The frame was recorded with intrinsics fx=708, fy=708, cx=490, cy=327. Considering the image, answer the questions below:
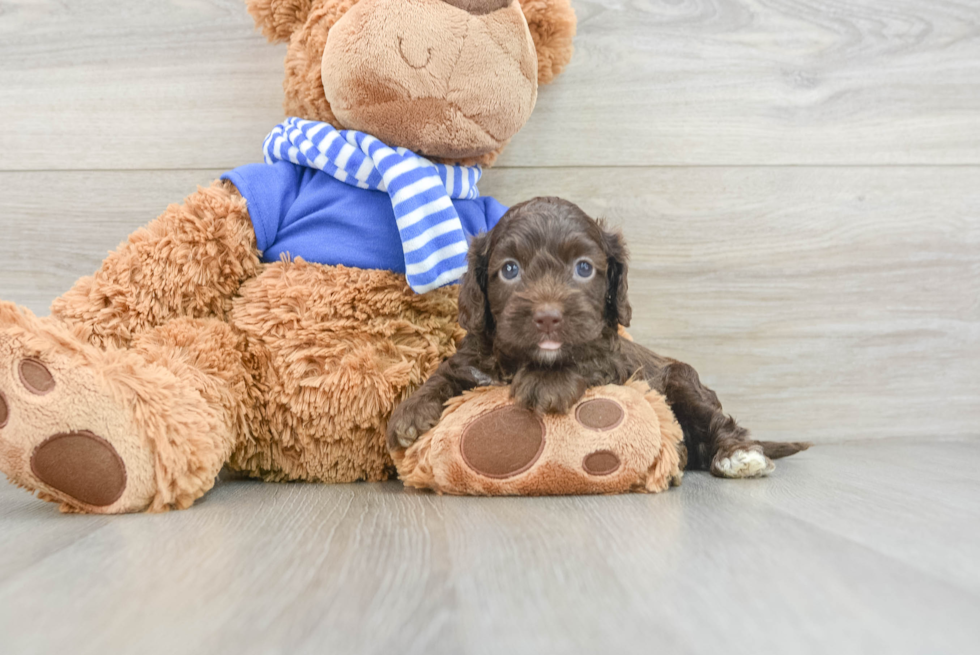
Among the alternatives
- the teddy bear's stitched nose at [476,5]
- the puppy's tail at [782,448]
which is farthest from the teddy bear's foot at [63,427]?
the puppy's tail at [782,448]

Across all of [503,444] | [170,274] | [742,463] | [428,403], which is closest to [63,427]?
[170,274]

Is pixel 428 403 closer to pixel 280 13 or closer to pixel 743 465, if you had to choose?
pixel 743 465

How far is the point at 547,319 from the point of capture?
4.49 ft

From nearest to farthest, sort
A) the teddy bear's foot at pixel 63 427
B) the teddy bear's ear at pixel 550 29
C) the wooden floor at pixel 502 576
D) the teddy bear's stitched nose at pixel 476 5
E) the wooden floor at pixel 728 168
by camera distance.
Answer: the wooden floor at pixel 502 576
the teddy bear's foot at pixel 63 427
the teddy bear's stitched nose at pixel 476 5
the teddy bear's ear at pixel 550 29
the wooden floor at pixel 728 168

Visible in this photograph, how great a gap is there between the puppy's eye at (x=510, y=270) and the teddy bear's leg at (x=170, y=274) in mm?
639

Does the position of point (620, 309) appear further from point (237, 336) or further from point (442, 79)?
point (237, 336)

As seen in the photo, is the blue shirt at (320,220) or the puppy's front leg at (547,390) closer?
the puppy's front leg at (547,390)

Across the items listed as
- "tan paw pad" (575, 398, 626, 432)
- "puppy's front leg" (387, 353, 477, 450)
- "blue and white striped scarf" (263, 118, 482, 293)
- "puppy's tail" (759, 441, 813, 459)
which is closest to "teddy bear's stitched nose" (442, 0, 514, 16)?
"blue and white striped scarf" (263, 118, 482, 293)

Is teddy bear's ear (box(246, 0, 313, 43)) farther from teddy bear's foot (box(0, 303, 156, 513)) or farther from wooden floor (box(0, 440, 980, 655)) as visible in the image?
wooden floor (box(0, 440, 980, 655))

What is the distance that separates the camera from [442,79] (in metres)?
1.59

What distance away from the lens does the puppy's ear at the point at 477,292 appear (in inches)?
60.0

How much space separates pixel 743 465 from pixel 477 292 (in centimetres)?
74

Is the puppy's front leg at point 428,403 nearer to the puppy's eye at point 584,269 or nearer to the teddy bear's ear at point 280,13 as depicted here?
the puppy's eye at point 584,269

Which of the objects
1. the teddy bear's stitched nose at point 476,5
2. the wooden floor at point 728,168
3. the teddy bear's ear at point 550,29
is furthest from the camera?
the wooden floor at point 728,168
